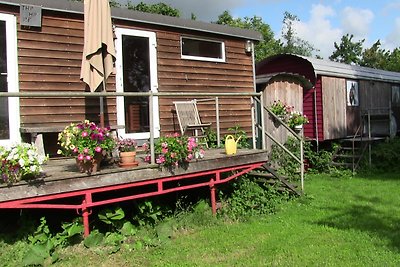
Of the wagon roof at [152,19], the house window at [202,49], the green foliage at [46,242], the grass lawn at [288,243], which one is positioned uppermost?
the wagon roof at [152,19]

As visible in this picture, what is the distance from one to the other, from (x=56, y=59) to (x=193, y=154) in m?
2.77

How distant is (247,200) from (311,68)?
672 cm

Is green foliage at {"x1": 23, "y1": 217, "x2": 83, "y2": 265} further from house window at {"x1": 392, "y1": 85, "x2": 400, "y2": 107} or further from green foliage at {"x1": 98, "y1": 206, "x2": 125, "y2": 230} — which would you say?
house window at {"x1": 392, "y1": 85, "x2": 400, "y2": 107}

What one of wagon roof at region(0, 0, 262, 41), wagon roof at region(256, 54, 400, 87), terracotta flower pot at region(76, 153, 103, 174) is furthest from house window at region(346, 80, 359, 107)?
terracotta flower pot at region(76, 153, 103, 174)

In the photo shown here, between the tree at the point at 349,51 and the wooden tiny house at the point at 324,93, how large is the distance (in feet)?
123

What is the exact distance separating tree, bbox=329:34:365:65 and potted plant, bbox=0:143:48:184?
164 ft

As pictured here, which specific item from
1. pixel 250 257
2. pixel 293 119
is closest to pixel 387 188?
pixel 293 119

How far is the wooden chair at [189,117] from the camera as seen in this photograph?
7.84 meters

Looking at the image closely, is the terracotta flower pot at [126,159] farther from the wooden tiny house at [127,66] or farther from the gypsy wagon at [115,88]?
the wooden tiny house at [127,66]

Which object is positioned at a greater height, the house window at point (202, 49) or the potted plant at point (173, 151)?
the house window at point (202, 49)

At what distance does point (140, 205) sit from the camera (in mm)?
5883

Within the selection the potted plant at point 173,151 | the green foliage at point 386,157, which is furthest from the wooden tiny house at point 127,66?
the green foliage at point 386,157

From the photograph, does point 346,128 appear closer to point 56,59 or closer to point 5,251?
point 56,59

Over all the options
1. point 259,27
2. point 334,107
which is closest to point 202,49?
point 334,107
